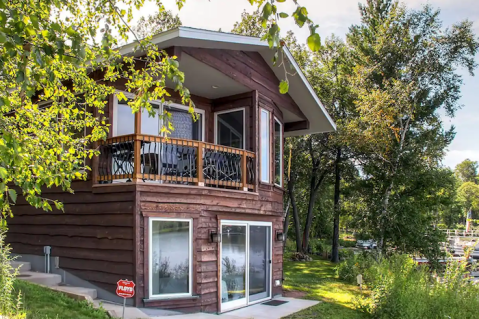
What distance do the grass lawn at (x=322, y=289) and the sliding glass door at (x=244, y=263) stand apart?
1215mm

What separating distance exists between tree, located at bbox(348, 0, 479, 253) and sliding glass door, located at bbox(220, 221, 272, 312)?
6.84 metres

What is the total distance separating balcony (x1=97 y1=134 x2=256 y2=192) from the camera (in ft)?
25.5

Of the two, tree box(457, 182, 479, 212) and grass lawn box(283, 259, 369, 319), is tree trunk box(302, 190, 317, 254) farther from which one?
tree box(457, 182, 479, 212)

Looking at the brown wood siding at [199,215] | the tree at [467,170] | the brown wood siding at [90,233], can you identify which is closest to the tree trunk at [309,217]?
→ the brown wood siding at [199,215]

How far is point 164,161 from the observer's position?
26.8 feet

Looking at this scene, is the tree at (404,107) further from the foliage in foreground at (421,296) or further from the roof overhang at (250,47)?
the foliage in foreground at (421,296)

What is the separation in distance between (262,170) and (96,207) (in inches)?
159

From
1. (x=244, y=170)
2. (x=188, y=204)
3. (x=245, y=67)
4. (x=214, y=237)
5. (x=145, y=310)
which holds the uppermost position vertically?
(x=245, y=67)

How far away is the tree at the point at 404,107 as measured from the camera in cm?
1510

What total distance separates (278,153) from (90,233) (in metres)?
5.84

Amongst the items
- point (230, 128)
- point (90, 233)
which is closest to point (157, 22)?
point (230, 128)

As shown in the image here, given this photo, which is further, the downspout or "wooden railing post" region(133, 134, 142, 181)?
the downspout

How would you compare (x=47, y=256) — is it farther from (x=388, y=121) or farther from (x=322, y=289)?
(x=388, y=121)

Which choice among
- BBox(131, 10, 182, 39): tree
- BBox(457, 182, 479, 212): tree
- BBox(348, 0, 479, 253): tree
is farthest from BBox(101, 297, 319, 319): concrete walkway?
BBox(457, 182, 479, 212): tree
